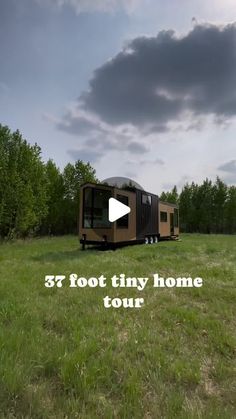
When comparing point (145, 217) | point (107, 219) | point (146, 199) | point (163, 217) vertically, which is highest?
point (146, 199)

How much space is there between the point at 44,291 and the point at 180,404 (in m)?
4.54

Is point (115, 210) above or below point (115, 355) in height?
above

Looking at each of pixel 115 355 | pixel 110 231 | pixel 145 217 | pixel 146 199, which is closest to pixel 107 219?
pixel 110 231

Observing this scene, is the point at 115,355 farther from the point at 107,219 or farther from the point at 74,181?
the point at 74,181

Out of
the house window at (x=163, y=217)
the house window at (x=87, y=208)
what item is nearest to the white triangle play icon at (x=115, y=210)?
the house window at (x=87, y=208)

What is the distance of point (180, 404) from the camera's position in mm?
2938

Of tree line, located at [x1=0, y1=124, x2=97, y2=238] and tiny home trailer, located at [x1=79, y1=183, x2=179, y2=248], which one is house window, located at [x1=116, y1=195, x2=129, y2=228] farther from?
tree line, located at [x1=0, y1=124, x2=97, y2=238]

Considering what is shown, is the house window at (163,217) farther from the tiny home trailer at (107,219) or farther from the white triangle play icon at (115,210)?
the white triangle play icon at (115,210)

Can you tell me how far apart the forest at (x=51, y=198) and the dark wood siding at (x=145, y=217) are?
1069 centimetres

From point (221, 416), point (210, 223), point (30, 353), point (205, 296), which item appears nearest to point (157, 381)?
point (221, 416)

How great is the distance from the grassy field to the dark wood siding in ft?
42.3

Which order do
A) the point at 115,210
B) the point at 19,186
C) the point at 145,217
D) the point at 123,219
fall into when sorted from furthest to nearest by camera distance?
the point at 19,186
the point at 145,217
the point at 123,219
the point at 115,210

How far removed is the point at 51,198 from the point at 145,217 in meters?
22.5

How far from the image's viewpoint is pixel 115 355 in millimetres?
3883
